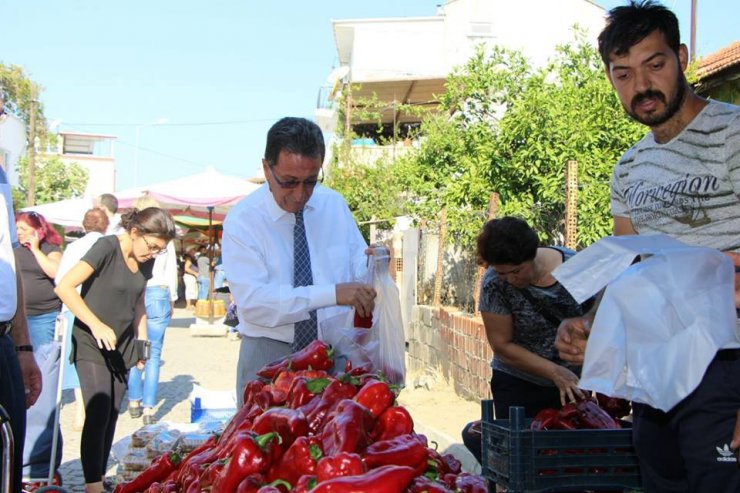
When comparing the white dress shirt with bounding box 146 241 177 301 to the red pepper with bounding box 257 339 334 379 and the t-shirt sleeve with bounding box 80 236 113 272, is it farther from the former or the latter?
the red pepper with bounding box 257 339 334 379

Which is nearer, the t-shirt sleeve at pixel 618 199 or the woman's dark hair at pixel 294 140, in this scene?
the t-shirt sleeve at pixel 618 199

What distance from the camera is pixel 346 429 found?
2.76 metres

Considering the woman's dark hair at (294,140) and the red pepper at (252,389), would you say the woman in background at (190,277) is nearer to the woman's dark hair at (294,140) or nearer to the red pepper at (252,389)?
the woman's dark hair at (294,140)

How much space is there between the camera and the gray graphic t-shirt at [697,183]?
248cm

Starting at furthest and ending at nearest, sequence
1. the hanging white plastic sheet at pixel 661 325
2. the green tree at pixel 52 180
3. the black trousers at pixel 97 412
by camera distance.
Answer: the green tree at pixel 52 180 < the black trousers at pixel 97 412 < the hanging white plastic sheet at pixel 661 325

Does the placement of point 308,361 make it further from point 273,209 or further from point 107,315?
point 107,315

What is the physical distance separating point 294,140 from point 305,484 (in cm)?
182

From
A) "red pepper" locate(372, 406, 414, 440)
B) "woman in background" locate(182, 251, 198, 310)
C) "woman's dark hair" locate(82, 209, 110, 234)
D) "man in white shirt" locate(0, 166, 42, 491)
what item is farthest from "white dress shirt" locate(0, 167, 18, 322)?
"woman in background" locate(182, 251, 198, 310)

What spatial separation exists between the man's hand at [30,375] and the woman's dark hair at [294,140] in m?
1.57

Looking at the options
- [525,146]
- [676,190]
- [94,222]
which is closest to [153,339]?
[94,222]

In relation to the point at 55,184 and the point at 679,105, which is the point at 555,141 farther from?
the point at 55,184

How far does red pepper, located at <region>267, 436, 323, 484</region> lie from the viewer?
2.75 m

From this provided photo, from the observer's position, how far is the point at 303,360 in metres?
3.71

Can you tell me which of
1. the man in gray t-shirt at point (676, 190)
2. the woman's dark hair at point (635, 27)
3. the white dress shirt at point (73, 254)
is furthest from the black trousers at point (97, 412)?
the woman's dark hair at point (635, 27)
